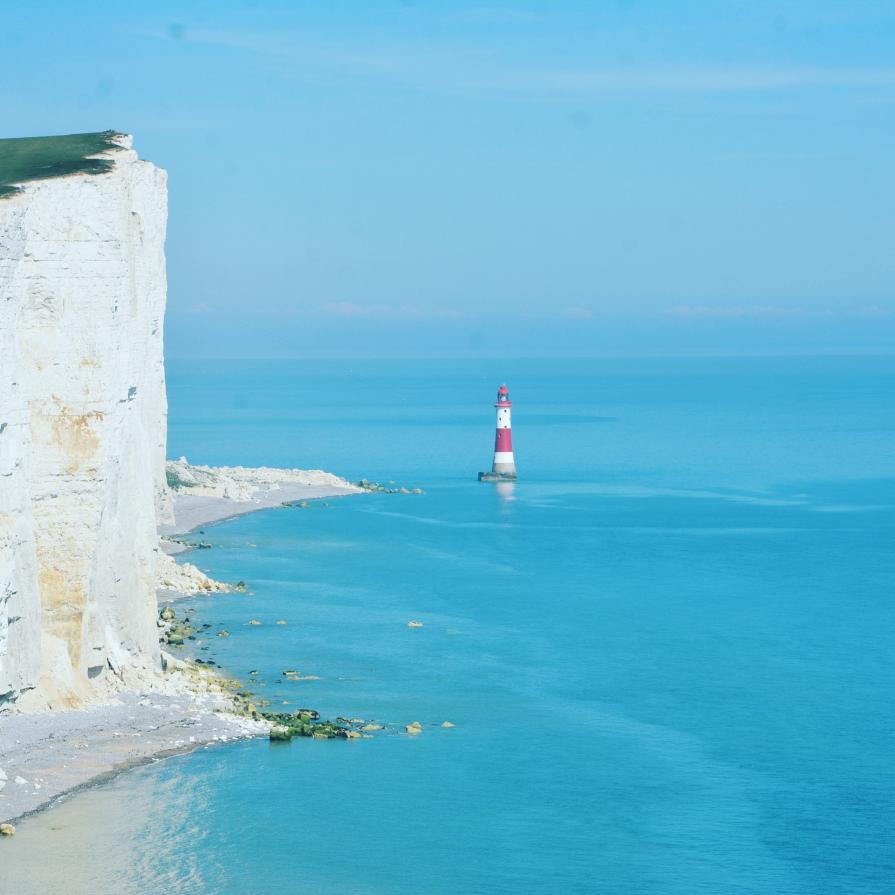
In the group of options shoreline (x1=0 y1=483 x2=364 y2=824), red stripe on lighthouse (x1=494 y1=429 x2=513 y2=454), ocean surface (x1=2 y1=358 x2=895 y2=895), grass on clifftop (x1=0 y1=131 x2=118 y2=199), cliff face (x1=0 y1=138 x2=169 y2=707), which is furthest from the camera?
red stripe on lighthouse (x1=494 y1=429 x2=513 y2=454)

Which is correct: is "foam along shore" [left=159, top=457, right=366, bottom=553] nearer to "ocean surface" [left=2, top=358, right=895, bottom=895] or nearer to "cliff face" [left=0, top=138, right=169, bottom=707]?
"ocean surface" [left=2, top=358, right=895, bottom=895]

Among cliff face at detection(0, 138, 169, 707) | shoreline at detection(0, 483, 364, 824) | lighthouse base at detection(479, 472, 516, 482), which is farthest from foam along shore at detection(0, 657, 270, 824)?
lighthouse base at detection(479, 472, 516, 482)

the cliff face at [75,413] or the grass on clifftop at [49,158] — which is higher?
the grass on clifftop at [49,158]

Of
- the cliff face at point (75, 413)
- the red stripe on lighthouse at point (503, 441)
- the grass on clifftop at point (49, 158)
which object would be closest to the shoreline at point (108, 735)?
the cliff face at point (75, 413)

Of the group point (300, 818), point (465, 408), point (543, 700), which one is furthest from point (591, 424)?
point (300, 818)

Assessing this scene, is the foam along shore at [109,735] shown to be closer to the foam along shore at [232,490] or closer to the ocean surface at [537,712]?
the ocean surface at [537,712]

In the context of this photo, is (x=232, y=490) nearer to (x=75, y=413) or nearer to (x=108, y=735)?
(x=75, y=413)

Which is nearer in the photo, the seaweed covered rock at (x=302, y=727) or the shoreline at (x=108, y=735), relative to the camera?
the shoreline at (x=108, y=735)

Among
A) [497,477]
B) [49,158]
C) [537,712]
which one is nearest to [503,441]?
[497,477]
